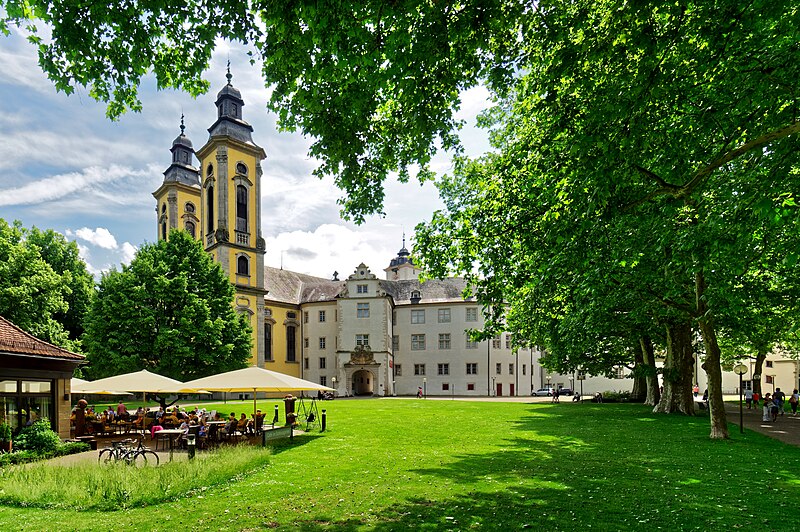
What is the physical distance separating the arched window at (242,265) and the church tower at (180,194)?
52.7ft

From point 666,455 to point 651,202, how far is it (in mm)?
7437

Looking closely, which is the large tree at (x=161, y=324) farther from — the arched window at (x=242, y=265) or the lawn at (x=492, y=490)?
the lawn at (x=492, y=490)

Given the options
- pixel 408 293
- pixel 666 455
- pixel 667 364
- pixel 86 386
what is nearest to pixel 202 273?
pixel 86 386

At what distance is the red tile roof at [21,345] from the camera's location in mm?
16281

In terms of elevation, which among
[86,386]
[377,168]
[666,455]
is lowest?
[666,455]

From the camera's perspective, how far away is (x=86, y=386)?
2098cm

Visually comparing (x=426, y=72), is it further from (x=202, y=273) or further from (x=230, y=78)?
(x=230, y=78)

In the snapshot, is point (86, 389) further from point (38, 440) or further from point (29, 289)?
point (29, 289)

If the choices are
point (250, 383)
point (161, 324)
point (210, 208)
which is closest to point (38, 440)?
point (250, 383)

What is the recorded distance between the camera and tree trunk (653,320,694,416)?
27.9 metres

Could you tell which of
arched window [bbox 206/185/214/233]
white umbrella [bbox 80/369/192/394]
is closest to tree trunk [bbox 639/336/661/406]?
white umbrella [bbox 80/369/192/394]

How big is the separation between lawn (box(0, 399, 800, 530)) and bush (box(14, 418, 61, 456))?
6899 mm

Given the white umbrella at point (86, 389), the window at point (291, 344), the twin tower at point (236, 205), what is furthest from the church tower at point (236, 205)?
the white umbrella at point (86, 389)

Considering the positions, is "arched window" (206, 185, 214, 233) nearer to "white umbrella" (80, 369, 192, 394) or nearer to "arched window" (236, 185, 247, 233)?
"arched window" (236, 185, 247, 233)
